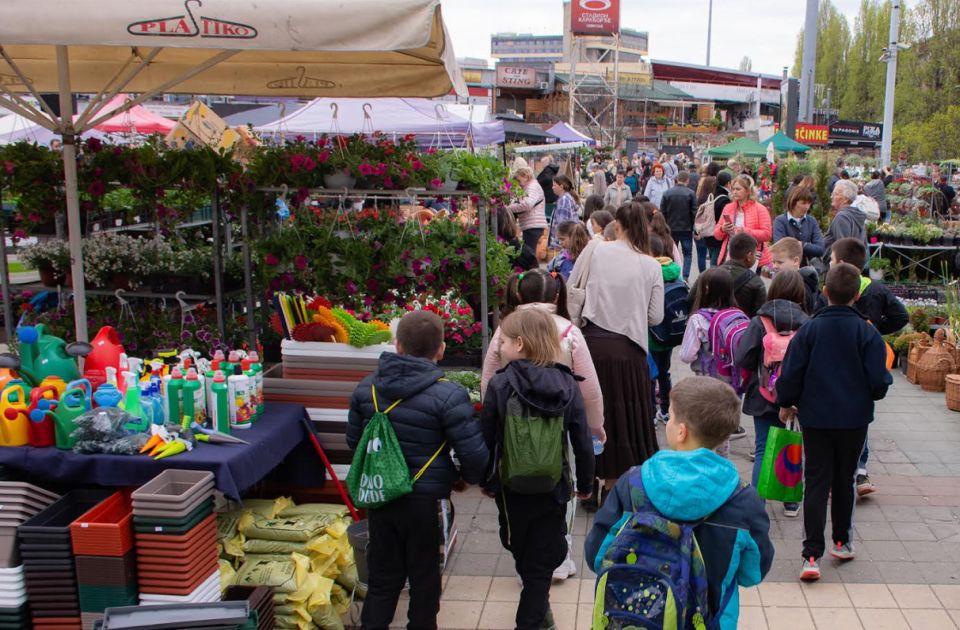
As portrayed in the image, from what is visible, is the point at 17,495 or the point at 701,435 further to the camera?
the point at 17,495

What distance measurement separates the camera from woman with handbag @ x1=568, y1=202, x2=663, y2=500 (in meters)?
4.85

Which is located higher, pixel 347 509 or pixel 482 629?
pixel 347 509

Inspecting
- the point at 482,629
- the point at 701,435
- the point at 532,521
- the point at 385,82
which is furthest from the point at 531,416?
the point at 385,82

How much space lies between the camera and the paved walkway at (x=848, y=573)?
13.8ft

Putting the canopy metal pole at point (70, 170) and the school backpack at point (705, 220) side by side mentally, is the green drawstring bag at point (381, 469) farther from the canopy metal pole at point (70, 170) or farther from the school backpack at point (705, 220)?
the school backpack at point (705, 220)

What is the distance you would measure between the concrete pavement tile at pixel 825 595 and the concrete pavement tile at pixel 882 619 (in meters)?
0.10

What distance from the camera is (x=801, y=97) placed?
97.5ft

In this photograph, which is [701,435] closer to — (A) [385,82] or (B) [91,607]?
(B) [91,607]

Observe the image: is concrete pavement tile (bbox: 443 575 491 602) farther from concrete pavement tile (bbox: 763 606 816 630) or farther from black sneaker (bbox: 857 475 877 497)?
black sneaker (bbox: 857 475 877 497)

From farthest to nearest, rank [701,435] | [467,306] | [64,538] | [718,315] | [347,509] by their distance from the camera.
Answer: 1. [467,306]
2. [718,315]
3. [347,509]
4. [64,538]
5. [701,435]

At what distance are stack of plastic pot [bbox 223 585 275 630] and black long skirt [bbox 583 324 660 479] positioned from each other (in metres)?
1.94

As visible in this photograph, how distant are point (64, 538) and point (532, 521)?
75.3 inches

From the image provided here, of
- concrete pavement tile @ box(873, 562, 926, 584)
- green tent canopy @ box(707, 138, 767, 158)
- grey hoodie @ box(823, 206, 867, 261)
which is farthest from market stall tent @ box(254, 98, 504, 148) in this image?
green tent canopy @ box(707, 138, 767, 158)

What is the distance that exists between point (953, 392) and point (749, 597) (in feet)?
13.6
